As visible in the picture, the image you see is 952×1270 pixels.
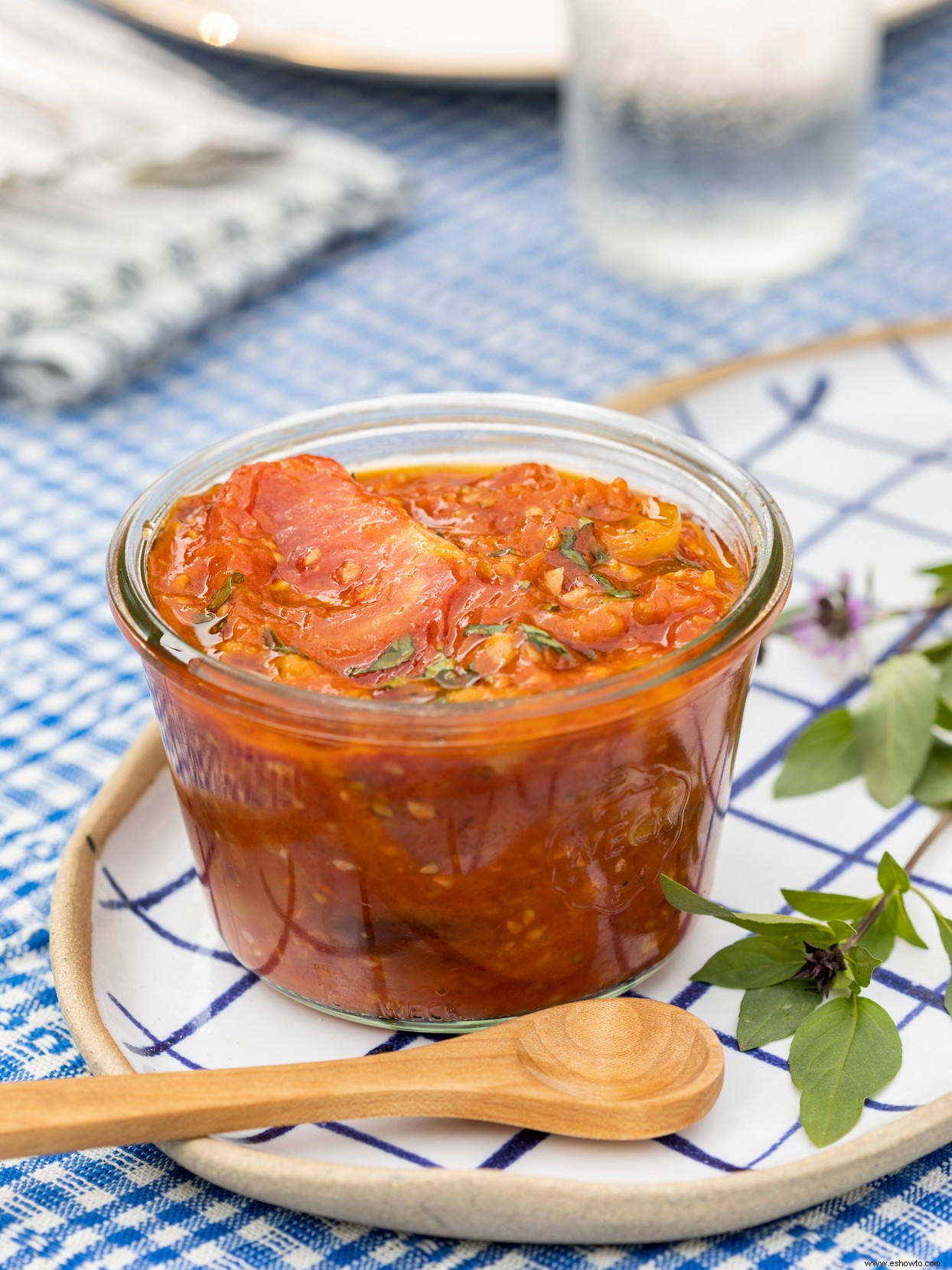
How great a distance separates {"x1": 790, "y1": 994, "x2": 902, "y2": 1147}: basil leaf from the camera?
146cm

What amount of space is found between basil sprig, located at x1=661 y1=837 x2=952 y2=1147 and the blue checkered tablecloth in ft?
0.32

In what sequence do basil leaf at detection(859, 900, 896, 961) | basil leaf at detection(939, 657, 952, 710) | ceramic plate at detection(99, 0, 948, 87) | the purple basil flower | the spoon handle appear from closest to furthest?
the spoon handle
basil leaf at detection(859, 900, 896, 961)
basil leaf at detection(939, 657, 952, 710)
the purple basil flower
ceramic plate at detection(99, 0, 948, 87)

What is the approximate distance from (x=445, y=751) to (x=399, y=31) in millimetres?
3291

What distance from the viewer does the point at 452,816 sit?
1457 millimetres

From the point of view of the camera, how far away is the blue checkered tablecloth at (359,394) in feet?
4.70

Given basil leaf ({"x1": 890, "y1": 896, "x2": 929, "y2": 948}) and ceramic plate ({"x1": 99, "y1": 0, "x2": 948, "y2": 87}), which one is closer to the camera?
basil leaf ({"x1": 890, "y1": 896, "x2": 929, "y2": 948})

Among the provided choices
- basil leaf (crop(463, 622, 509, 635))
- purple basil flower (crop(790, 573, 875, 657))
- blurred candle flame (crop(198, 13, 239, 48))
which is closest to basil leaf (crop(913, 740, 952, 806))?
purple basil flower (crop(790, 573, 875, 657))

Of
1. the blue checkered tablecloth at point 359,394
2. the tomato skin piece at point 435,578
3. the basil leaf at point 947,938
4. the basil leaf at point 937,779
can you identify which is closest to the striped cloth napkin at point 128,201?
the blue checkered tablecloth at point 359,394

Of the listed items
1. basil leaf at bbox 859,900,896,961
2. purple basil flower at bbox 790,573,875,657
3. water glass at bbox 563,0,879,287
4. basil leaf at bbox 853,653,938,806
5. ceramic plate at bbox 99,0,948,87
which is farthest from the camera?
ceramic plate at bbox 99,0,948,87

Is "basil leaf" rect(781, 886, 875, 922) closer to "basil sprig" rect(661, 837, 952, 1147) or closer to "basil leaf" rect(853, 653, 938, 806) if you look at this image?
"basil sprig" rect(661, 837, 952, 1147)

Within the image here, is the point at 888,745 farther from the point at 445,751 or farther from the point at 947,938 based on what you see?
the point at 445,751

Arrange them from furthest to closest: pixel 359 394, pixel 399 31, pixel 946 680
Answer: pixel 399 31 → pixel 359 394 → pixel 946 680

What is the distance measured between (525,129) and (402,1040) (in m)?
3.33

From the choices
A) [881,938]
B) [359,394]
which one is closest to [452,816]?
[881,938]
